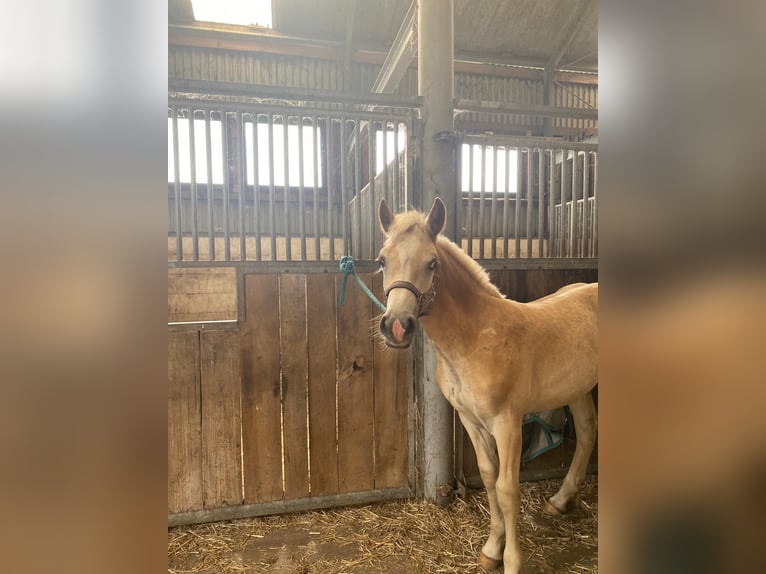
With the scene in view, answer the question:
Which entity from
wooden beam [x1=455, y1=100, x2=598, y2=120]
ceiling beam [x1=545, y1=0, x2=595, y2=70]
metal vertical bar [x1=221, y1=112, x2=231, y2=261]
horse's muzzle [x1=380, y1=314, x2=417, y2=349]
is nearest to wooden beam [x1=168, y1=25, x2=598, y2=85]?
ceiling beam [x1=545, y1=0, x2=595, y2=70]

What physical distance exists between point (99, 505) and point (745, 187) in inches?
13.9

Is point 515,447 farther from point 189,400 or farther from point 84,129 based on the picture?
point 84,129

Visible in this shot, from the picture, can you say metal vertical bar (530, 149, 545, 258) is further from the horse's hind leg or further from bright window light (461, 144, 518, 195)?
the horse's hind leg

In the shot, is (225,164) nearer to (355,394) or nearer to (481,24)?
(355,394)

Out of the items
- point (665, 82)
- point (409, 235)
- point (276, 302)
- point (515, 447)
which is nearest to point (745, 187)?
point (665, 82)

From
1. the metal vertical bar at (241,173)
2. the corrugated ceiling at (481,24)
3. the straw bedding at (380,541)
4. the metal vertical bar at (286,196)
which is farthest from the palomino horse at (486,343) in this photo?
the corrugated ceiling at (481,24)

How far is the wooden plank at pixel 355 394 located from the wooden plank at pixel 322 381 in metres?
0.03

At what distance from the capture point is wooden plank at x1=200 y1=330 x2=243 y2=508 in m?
1.79

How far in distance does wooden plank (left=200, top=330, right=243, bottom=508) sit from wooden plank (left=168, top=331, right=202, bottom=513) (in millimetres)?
27

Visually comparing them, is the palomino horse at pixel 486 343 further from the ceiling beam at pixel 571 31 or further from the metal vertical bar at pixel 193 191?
the ceiling beam at pixel 571 31

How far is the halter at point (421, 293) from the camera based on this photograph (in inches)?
51.1

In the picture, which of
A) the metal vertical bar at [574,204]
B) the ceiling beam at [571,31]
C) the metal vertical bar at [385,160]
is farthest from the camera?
the ceiling beam at [571,31]

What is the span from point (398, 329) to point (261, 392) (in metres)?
0.89

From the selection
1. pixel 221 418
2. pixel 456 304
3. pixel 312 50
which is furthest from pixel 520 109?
pixel 312 50
